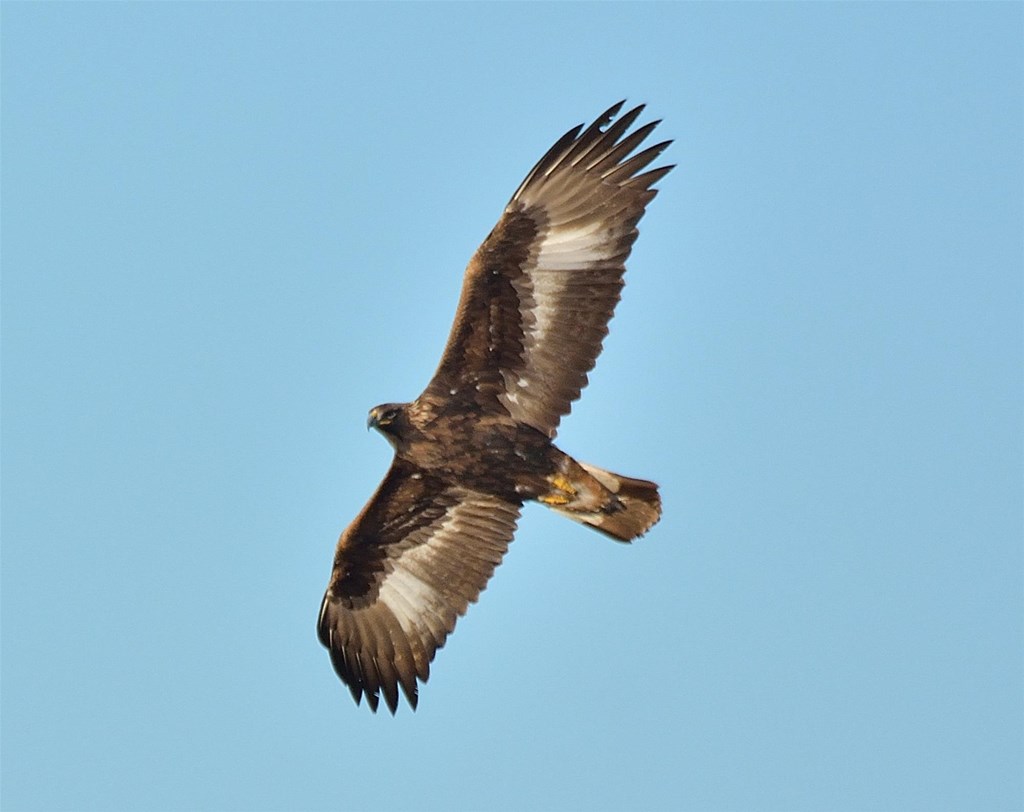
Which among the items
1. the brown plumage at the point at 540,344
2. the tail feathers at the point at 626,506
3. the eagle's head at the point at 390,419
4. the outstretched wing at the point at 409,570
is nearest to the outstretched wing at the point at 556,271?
the brown plumage at the point at 540,344

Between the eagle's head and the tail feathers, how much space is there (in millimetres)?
1517

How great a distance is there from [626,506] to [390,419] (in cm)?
207

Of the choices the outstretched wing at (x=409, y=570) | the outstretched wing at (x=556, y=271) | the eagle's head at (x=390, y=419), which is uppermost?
the outstretched wing at (x=556, y=271)

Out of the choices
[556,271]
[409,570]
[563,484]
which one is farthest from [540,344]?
[409,570]

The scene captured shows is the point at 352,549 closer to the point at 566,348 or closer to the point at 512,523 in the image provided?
the point at 512,523

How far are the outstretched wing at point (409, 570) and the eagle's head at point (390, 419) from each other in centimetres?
74

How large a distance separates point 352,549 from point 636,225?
3.79 meters

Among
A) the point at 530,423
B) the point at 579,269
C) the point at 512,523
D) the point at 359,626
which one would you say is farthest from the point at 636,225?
the point at 359,626

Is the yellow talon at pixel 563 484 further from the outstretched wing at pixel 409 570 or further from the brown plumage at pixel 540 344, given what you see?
the outstretched wing at pixel 409 570

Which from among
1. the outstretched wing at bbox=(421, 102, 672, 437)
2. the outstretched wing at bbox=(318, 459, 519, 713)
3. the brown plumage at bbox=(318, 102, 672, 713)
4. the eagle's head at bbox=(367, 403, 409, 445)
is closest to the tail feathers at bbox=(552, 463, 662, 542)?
the brown plumage at bbox=(318, 102, 672, 713)

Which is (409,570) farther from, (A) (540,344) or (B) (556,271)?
(B) (556,271)

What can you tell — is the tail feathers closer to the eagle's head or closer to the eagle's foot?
the eagle's foot

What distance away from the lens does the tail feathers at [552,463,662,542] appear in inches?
632

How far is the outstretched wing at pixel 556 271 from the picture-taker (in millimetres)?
15797
